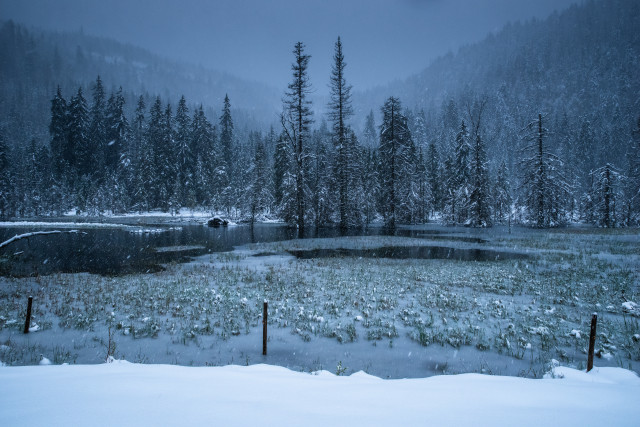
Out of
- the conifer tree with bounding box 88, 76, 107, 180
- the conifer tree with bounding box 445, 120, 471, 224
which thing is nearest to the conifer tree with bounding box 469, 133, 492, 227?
the conifer tree with bounding box 445, 120, 471, 224

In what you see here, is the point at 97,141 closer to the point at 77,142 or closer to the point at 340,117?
the point at 77,142

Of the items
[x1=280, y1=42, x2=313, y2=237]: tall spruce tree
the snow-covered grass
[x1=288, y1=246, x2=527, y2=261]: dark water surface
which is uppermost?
[x1=280, y1=42, x2=313, y2=237]: tall spruce tree

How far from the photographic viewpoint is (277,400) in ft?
10.0

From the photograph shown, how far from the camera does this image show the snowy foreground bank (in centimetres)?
246

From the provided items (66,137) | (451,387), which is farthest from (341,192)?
(66,137)

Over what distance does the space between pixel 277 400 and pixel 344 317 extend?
5.79 m

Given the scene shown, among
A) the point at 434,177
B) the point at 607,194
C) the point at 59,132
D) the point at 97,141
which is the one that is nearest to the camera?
the point at 607,194

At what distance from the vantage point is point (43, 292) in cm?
1072

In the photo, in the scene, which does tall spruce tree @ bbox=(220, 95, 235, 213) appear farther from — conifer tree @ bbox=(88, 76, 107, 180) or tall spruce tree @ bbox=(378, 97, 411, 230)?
tall spruce tree @ bbox=(378, 97, 411, 230)

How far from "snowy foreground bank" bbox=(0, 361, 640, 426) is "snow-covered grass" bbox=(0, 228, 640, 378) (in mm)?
2251

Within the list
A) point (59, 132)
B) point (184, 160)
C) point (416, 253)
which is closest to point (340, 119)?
point (416, 253)

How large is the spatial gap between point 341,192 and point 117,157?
62.0 metres

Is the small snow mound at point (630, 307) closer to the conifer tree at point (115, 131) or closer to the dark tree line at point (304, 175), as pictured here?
the dark tree line at point (304, 175)

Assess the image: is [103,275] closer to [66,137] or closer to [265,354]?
[265,354]
